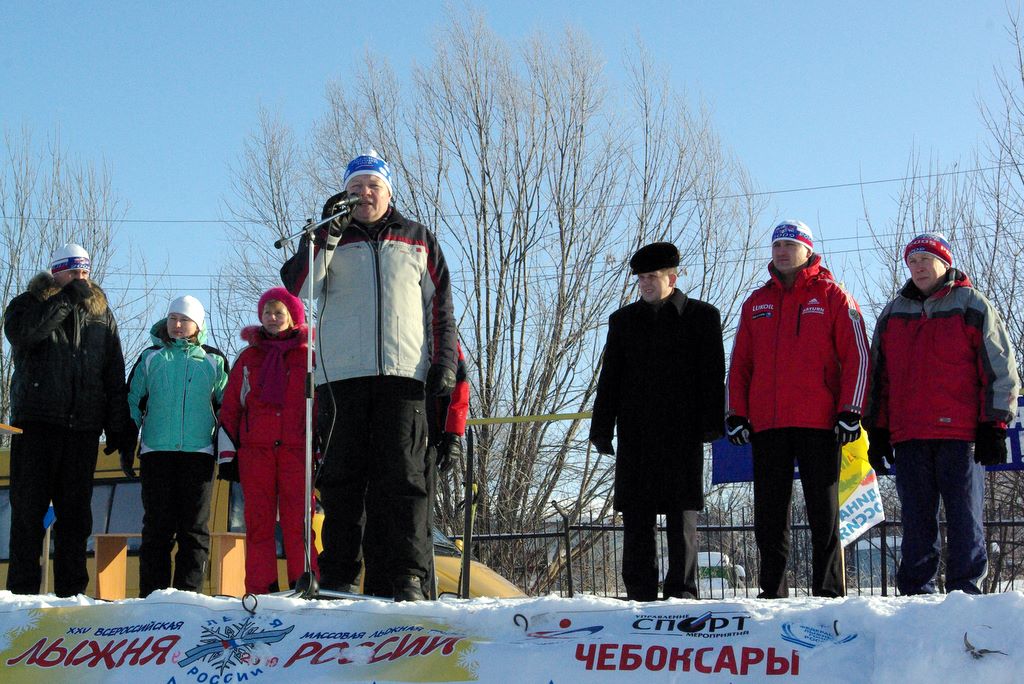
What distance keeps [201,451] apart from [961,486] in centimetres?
367

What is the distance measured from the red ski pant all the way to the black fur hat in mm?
1897

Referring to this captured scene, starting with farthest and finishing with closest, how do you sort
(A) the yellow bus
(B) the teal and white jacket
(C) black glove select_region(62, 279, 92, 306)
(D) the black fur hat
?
(A) the yellow bus, (C) black glove select_region(62, 279, 92, 306), (B) the teal and white jacket, (D) the black fur hat

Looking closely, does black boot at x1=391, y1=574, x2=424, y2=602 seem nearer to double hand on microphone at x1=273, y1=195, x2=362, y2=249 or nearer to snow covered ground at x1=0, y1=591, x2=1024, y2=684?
snow covered ground at x1=0, y1=591, x2=1024, y2=684

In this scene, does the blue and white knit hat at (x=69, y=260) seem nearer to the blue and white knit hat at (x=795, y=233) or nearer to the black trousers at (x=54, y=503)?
the black trousers at (x=54, y=503)

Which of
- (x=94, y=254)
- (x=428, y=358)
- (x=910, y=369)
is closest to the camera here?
(x=428, y=358)

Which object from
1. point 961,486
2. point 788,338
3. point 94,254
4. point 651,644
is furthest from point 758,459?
point 94,254

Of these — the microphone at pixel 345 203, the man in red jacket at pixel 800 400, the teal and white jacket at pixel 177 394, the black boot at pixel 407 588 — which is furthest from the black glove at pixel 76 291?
the man in red jacket at pixel 800 400

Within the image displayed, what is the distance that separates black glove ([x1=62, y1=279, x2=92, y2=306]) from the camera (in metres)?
5.81

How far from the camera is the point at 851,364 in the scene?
4930 millimetres

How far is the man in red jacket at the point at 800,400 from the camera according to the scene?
4.87 m

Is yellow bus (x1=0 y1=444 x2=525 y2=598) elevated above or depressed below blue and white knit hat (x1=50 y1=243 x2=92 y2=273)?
below

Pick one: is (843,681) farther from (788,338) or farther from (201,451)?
(201,451)

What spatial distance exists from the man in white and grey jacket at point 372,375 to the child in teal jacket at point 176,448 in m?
1.28

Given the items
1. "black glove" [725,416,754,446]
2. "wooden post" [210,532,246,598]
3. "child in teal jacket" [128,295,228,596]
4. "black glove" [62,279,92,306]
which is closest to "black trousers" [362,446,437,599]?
"child in teal jacket" [128,295,228,596]
